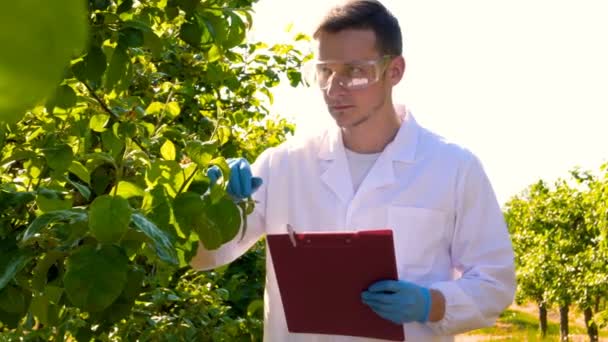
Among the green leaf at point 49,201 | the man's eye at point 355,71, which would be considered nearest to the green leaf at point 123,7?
the green leaf at point 49,201

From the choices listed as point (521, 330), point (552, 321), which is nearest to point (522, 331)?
point (521, 330)

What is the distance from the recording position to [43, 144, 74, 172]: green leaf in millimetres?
1390

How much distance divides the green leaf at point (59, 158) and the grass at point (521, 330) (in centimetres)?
2295

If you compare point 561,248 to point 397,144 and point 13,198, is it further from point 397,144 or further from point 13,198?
point 13,198

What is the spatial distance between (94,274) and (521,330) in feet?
98.1

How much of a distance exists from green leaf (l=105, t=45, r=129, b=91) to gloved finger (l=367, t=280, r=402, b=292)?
1.49 metres

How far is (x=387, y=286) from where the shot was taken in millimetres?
2750

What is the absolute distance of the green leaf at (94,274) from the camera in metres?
1.02

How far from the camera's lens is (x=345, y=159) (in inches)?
125

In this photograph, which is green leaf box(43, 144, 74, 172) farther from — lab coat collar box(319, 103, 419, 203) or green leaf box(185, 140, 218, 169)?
lab coat collar box(319, 103, 419, 203)

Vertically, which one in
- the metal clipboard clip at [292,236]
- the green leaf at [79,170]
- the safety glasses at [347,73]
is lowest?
the metal clipboard clip at [292,236]

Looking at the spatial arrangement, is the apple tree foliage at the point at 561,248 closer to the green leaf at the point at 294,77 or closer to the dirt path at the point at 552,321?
the dirt path at the point at 552,321

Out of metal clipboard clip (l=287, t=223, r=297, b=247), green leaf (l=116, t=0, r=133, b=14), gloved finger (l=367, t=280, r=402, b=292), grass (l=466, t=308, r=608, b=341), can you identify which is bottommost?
grass (l=466, t=308, r=608, b=341)

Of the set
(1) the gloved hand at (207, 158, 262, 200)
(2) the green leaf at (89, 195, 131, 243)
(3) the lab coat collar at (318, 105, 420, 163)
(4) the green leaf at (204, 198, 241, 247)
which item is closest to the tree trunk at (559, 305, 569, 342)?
(3) the lab coat collar at (318, 105, 420, 163)
